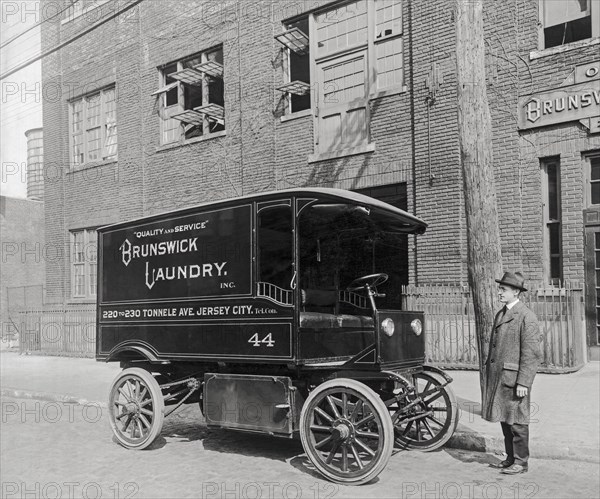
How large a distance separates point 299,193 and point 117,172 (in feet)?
47.6

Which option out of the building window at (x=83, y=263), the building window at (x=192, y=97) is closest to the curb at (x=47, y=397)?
the building window at (x=83, y=263)

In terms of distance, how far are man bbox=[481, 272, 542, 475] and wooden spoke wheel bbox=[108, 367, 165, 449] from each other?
11.5 ft

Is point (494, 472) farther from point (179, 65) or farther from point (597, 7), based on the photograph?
point (179, 65)

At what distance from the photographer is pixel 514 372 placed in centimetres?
571

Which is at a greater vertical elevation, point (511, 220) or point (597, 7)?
point (597, 7)

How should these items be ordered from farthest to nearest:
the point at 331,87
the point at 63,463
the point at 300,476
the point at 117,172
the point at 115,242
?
the point at 117,172
the point at 331,87
the point at 115,242
the point at 63,463
the point at 300,476

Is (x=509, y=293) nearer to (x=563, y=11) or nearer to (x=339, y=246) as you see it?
(x=339, y=246)

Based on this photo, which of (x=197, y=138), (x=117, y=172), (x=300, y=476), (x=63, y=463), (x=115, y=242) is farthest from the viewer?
(x=117, y=172)

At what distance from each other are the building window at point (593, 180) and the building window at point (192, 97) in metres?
9.45

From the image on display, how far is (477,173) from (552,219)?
15.3 feet

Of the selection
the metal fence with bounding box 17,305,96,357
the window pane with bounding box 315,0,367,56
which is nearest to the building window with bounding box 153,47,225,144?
the window pane with bounding box 315,0,367,56

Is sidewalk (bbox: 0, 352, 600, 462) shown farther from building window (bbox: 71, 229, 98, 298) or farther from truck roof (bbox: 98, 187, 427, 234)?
building window (bbox: 71, 229, 98, 298)

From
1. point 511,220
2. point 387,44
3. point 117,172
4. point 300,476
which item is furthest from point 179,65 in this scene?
point 300,476

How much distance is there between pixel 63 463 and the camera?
6262 mm
